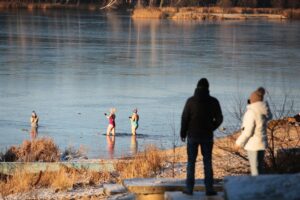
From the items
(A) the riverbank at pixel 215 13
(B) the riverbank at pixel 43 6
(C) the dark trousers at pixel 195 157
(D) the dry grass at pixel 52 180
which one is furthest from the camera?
(B) the riverbank at pixel 43 6

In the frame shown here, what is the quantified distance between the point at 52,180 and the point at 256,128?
4.20m

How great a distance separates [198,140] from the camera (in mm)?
8719

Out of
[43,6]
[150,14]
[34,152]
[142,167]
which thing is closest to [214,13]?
[150,14]

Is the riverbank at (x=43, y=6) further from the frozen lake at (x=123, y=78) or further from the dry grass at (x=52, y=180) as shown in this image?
the dry grass at (x=52, y=180)

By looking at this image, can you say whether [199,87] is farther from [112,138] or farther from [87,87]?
[87,87]

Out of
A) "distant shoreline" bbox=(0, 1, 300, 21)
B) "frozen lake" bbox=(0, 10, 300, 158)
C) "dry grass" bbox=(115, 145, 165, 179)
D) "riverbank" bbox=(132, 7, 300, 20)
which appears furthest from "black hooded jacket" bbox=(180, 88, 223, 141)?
"riverbank" bbox=(132, 7, 300, 20)

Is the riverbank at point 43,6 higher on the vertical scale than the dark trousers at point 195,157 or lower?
higher

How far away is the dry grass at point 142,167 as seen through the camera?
1238 centimetres

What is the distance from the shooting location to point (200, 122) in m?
8.66

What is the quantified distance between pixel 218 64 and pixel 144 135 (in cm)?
1753

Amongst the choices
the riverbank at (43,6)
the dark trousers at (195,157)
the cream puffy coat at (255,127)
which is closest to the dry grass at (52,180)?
the dark trousers at (195,157)

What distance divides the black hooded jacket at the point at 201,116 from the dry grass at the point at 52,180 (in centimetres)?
339

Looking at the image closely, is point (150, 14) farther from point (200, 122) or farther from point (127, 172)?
point (200, 122)

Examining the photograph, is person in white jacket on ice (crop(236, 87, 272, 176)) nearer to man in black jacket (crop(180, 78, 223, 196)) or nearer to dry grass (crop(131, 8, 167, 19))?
man in black jacket (crop(180, 78, 223, 196))
